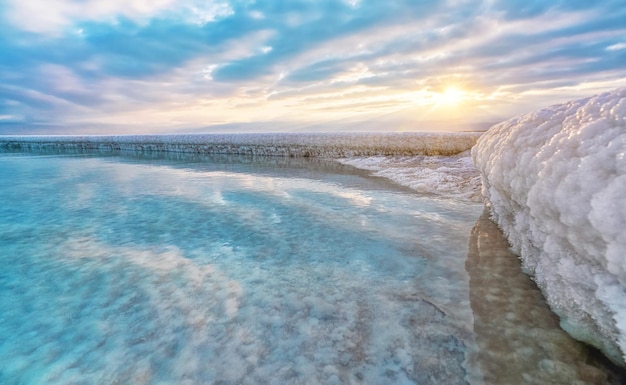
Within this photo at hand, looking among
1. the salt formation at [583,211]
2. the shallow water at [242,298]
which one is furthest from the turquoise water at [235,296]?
the salt formation at [583,211]

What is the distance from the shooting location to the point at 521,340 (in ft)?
9.36

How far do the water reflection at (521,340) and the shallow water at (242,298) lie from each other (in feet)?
0.20

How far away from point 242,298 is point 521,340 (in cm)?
280

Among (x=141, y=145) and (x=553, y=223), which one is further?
(x=141, y=145)

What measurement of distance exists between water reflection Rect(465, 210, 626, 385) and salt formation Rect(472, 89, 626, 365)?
0.40 ft

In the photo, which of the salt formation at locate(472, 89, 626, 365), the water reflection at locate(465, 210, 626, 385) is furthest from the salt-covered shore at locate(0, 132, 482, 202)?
the salt formation at locate(472, 89, 626, 365)

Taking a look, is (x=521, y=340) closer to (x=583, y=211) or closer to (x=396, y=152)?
(x=583, y=211)

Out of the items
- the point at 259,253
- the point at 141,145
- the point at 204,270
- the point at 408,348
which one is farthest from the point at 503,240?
the point at 141,145

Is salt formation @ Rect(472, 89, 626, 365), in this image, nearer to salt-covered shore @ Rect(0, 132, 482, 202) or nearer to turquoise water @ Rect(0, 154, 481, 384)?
turquoise water @ Rect(0, 154, 481, 384)

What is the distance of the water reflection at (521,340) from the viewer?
2.44m

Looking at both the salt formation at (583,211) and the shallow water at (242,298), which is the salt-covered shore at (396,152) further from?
the salt formation at (583,211)

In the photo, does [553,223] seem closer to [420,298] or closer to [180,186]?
[420,298]

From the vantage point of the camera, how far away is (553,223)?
2.89 m

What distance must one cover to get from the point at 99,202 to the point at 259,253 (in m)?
6.59
